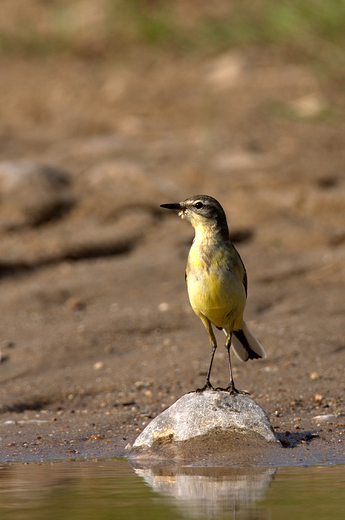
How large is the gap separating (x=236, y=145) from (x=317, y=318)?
14.1ft

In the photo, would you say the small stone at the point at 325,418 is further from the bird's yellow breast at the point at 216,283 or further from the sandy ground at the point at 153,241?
the bird's yellow breast at the point at 216,283

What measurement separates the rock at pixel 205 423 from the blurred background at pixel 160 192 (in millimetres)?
1349

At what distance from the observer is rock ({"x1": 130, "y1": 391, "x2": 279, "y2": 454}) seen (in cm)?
526

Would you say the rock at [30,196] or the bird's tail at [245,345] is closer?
the bird's tail at [245,345]

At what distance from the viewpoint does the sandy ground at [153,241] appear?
264 inches

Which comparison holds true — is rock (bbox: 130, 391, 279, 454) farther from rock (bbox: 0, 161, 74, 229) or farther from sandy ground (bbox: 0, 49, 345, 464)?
rock (bbox: 0, 161, 74, 229)

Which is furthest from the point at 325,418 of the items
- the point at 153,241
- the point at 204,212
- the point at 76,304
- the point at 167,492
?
the point at 153,241

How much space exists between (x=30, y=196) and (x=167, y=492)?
7.27m

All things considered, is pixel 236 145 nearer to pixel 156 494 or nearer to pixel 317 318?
pixel 317 318

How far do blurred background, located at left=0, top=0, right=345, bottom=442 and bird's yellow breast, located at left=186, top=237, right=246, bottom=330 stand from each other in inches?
63.3

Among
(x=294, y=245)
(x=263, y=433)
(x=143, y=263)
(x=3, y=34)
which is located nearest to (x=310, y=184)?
(x=294, y=245)

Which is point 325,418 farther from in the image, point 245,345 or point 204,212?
point 204,212

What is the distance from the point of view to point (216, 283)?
5.22 meters

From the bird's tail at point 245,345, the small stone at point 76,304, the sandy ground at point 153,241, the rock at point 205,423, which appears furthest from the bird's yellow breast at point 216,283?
the small stone at point 76,304
